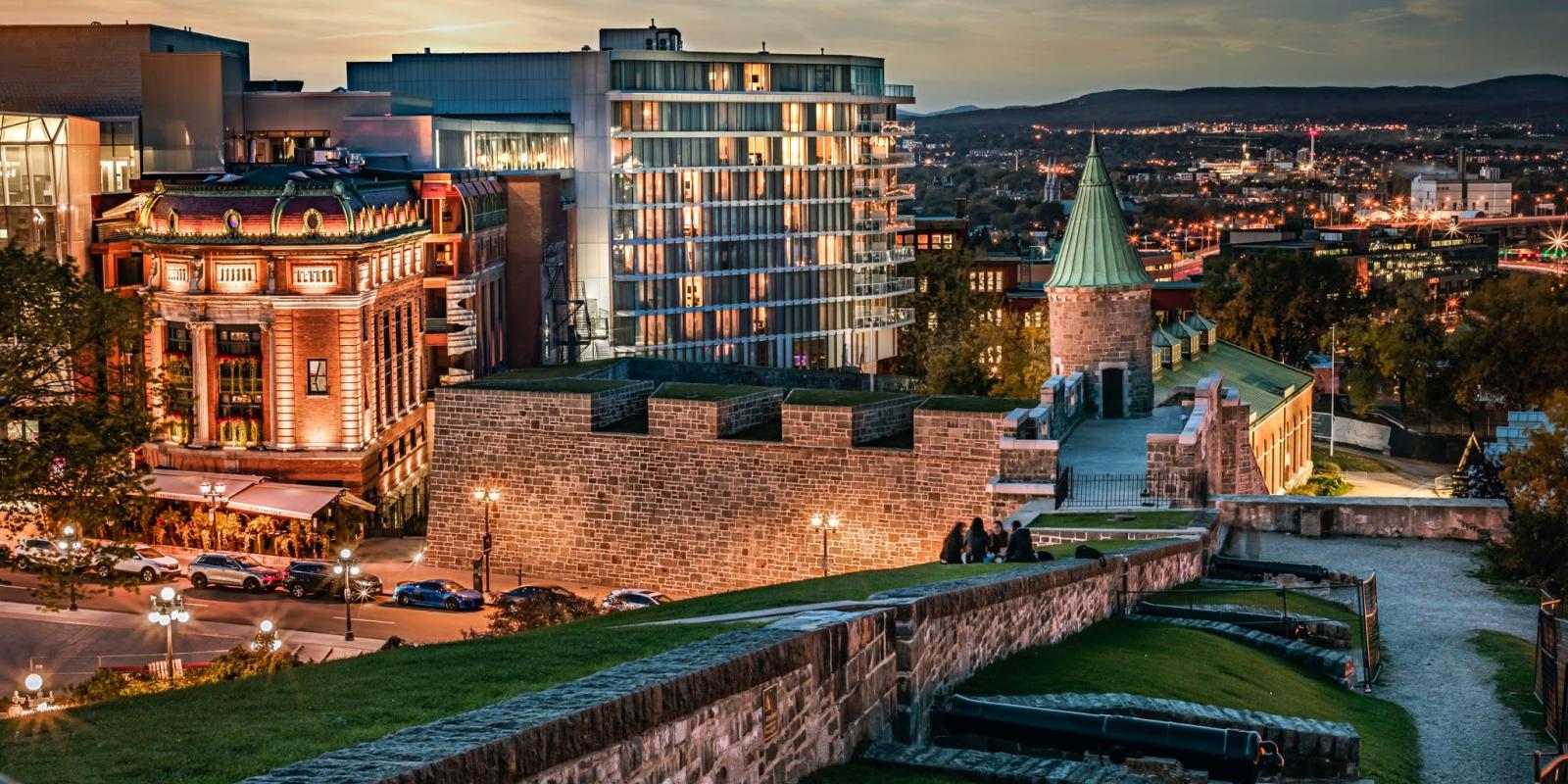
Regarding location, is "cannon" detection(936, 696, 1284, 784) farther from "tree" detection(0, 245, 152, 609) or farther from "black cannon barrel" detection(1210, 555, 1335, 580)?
"tree" detection(0, 245, 152, 609)

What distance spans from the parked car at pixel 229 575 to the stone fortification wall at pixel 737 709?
34.1 metres

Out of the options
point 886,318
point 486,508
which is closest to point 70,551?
point 486,508

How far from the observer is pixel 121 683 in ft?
109

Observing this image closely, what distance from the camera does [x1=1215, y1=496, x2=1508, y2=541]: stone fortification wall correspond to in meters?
40.3

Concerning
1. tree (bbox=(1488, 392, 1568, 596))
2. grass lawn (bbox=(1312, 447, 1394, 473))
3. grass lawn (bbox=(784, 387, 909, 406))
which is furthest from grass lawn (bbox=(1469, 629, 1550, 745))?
grass lawn (bbox=(1312, 447, 1394, 473))

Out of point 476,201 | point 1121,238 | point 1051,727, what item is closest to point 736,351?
point 476,201

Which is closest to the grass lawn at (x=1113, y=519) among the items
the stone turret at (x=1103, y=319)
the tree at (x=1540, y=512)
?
the tree at (x=1540, y=512)

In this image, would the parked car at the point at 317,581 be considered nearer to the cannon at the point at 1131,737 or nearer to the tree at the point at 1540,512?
the tree at the point at 1540,512

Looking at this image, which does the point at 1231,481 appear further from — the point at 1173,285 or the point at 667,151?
the point at 1173,285

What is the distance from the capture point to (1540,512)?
38.3 meters

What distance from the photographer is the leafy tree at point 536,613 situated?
38.8 m

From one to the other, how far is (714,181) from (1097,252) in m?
51.2

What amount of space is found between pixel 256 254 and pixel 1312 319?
61.2 metres

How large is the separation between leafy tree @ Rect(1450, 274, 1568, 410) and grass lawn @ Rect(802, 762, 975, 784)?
71.7 m
